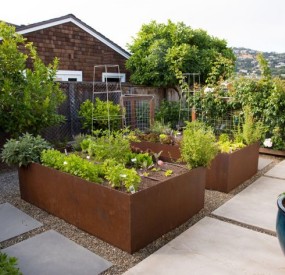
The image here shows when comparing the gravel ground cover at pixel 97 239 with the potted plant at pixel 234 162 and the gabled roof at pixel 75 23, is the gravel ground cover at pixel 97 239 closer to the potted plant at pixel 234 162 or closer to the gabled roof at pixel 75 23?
the potted plant at pixel 234 162

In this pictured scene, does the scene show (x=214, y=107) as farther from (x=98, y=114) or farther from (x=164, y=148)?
(x=98, y=114)

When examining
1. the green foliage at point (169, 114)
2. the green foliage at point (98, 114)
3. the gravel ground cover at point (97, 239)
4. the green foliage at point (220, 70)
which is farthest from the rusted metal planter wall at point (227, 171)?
the green foliage at point (169, 114)

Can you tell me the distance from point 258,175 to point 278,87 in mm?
2041

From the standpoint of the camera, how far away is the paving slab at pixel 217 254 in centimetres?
230

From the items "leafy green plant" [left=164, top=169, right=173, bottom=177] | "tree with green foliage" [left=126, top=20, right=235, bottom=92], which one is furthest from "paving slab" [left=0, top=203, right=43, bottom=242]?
"tree with green foliage" [left=126, top=20, right=235, bottom=92]

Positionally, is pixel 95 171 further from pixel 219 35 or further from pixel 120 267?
pixel 219 35

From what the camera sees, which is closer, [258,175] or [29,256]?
[29,256]

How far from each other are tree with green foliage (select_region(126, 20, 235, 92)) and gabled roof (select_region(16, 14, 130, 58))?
57cm

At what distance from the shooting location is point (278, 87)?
573cm

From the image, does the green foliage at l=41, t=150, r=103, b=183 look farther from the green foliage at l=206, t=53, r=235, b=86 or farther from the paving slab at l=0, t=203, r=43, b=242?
the green foliage at l=206, t=53, r=235, b=86

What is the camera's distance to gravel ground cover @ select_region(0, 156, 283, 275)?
248cm

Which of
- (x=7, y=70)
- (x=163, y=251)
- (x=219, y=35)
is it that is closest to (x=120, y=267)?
(x=163, y=251)

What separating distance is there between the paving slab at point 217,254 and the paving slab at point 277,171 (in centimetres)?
223

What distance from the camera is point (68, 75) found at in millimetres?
8492
